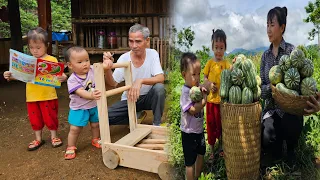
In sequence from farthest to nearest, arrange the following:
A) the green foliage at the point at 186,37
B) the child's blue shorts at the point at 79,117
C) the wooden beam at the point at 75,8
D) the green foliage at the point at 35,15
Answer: the green foliage at the point at 35,15
the wooden beam at the point at 75,8
the child's blue shorts at the point at 79,117
the green foliage at the point at 186,37

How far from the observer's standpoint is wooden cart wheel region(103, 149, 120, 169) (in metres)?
2.55

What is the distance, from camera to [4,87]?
6.27 metres

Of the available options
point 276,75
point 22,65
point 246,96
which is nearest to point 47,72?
point 22,65

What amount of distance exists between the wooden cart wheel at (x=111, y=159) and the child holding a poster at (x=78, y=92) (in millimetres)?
401

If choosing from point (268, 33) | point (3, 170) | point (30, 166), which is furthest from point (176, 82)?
point (3, 170)

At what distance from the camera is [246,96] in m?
2.05

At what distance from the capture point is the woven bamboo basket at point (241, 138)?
2.07m

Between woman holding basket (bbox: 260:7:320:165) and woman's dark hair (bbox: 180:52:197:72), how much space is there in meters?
0.70

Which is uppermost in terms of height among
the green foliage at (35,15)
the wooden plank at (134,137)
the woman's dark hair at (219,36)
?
the green foliage at (35,15)

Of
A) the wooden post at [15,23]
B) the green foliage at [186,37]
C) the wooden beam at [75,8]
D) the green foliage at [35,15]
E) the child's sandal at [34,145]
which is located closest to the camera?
the green foliage at [186,37]

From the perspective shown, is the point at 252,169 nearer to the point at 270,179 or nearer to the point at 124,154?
the point at 270,179

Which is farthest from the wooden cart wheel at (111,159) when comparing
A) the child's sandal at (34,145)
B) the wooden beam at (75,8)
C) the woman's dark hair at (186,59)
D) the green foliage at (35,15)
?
the green foliage at (35,15)

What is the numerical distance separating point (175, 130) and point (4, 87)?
465 centimetres

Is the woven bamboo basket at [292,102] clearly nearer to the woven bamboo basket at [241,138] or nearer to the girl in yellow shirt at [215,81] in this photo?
the woven bamboo basket at [241,138]
